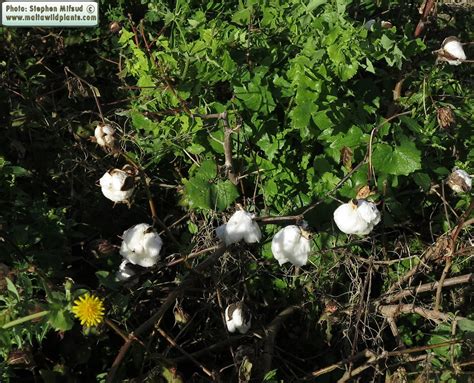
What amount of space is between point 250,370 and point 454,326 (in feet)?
1.81

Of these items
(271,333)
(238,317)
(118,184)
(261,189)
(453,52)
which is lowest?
(271,333)

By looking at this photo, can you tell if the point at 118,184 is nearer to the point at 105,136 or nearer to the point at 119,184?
the point at 119,184

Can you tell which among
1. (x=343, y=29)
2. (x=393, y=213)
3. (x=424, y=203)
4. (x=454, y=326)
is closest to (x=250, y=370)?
Result: (x=454, y=326)

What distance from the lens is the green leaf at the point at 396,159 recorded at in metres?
1.81

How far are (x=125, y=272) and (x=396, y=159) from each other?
819mm

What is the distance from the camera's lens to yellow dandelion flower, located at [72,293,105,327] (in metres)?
→ 1.29

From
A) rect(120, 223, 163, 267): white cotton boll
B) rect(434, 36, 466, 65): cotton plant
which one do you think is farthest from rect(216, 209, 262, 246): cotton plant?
rect(434, 36, 466, 65): cotton plant

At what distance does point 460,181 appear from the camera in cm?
184

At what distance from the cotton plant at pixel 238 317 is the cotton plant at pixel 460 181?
28.0 inches

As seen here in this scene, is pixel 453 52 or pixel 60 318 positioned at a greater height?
pixel 453 52

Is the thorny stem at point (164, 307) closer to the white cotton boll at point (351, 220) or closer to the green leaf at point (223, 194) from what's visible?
the green leaf at point (223, 194)

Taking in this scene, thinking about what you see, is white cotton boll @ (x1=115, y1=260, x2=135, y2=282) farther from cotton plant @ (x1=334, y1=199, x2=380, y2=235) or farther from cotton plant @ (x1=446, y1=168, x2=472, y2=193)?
cotton plant @ (x1=446, y1=168, x2=472, y2=193)

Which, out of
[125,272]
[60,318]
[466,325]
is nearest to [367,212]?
[466,325]

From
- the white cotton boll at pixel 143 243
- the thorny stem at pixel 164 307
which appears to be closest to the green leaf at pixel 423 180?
the thorny stem at pixel 164 307
